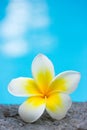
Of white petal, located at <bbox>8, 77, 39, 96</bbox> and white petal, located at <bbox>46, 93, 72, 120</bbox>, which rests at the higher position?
white petal, located at <bbox>8, 77, 39, 96</bbox>

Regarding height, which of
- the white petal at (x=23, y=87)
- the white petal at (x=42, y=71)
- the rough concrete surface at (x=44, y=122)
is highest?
the white petal at (x=42, y=71)

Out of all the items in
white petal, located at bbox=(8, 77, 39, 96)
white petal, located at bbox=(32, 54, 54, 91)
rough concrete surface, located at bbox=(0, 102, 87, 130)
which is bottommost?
rough concrete surface, located at bbox=(0, 102, 87, 130)

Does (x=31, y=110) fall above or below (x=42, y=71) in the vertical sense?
below

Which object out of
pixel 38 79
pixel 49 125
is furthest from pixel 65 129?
pixel 38 79

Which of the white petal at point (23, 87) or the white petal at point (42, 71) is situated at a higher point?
the white petal at point (42, 71)

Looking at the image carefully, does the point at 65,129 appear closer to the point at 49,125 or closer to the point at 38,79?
the point at 49,125
